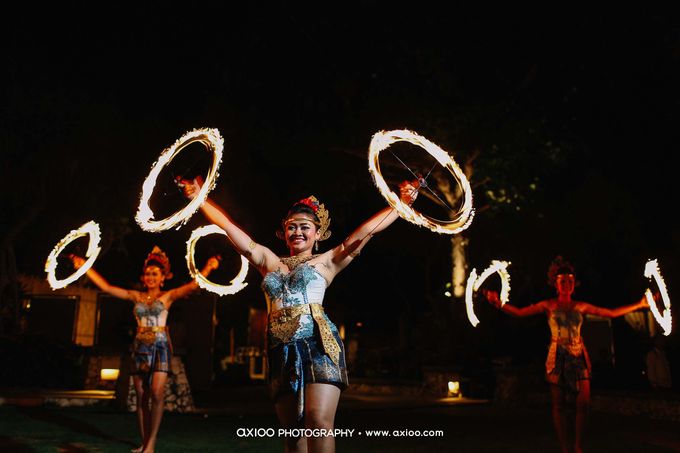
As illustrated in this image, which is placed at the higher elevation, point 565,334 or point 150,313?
point 150,313

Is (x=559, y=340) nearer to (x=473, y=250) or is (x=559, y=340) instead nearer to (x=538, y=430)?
(x=538, y=430)

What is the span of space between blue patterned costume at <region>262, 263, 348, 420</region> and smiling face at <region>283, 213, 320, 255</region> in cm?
18

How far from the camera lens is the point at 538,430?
927cm

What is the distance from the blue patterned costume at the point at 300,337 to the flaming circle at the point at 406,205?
68 cm

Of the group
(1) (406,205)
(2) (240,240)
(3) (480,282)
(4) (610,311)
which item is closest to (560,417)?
(4) (610,311)

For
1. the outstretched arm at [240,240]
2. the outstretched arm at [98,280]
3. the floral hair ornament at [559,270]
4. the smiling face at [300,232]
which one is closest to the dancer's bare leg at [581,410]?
the floral hair ornament at [559,270]

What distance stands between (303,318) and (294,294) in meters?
0.17

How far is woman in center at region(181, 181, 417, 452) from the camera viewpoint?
12.2 ft

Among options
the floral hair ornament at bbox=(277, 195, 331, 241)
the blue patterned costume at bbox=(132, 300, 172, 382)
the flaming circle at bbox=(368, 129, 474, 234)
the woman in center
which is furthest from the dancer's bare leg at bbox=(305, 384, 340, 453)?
the blue patterned costume at bbox=(132, 300, 172, 382)

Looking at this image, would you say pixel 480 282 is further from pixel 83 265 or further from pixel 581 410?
pixel 83 265

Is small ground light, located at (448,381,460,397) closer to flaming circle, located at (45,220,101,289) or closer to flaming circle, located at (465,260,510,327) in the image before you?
flaming circle, located at (465,260,510,327)

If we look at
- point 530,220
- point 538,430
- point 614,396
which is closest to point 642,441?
point 538,430

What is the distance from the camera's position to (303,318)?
3.89 metres

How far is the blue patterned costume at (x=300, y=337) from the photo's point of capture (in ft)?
12.3
